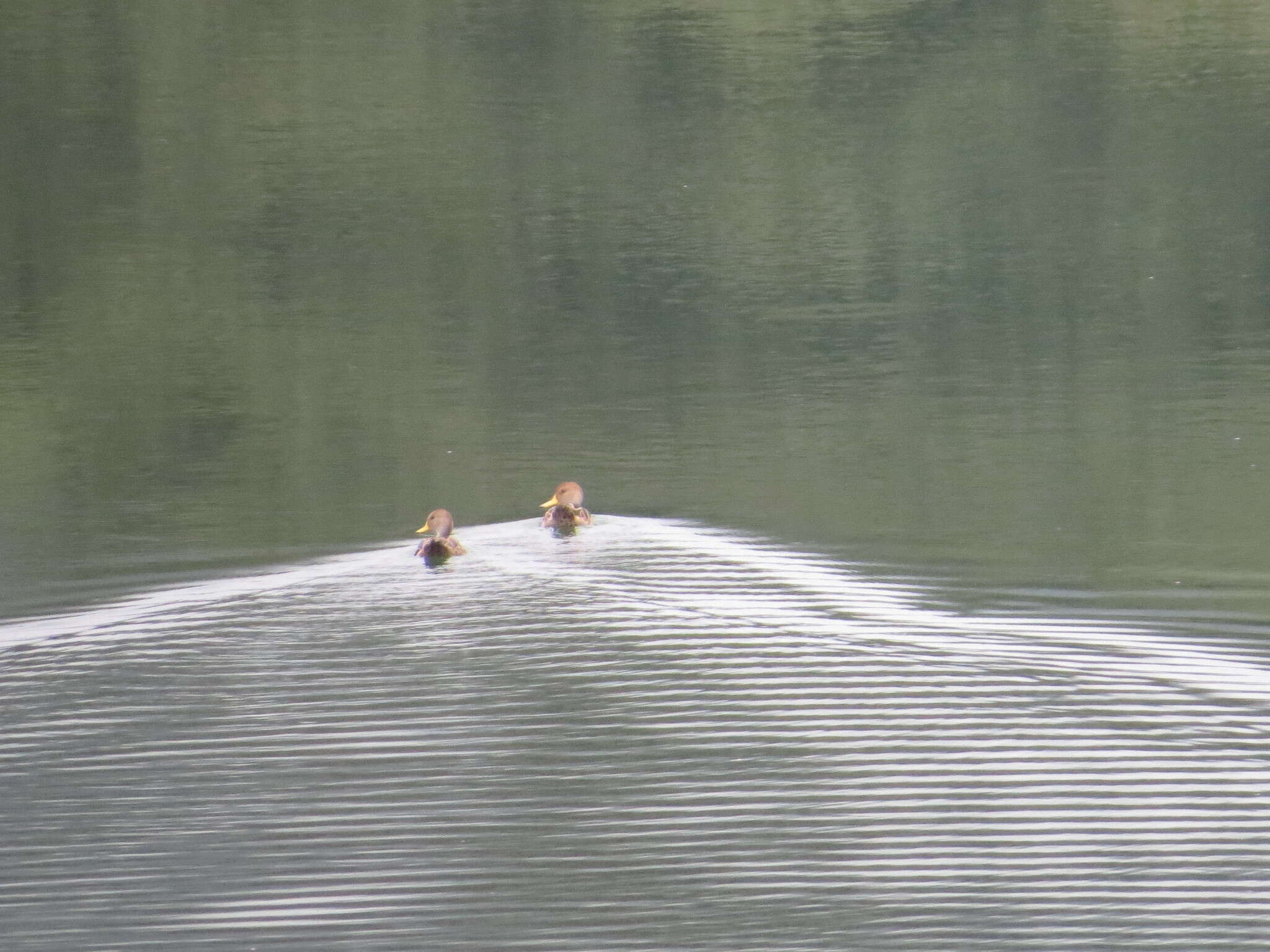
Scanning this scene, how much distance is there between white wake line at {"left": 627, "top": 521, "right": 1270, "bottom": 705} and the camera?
6.35m

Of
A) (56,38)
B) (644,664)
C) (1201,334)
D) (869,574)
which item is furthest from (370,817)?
(56,38)

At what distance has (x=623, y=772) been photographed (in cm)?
581

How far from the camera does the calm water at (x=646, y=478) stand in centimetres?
530

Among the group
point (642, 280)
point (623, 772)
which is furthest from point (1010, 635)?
point (642, 280)

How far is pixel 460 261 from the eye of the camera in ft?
51.4

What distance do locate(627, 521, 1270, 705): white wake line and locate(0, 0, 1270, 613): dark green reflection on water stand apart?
0.58 m

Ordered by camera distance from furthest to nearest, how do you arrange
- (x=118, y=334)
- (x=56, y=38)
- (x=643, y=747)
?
(x=56, y=38) < (x=118, y=334) < (x=643, y=747)

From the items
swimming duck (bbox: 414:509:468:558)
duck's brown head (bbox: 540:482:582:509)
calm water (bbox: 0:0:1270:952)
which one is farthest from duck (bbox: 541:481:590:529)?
swimming duck (bbox: 414:509:468:558)

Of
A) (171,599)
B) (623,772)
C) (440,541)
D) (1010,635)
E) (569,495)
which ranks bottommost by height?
(623,772)

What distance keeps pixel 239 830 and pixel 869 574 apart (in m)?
3.23

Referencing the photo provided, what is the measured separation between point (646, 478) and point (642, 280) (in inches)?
222

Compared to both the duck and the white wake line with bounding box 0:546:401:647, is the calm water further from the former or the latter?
the duck

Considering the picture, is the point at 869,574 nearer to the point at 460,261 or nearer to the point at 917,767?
A: the point at 917,767

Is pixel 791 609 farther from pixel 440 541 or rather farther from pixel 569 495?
pixel 440 541
